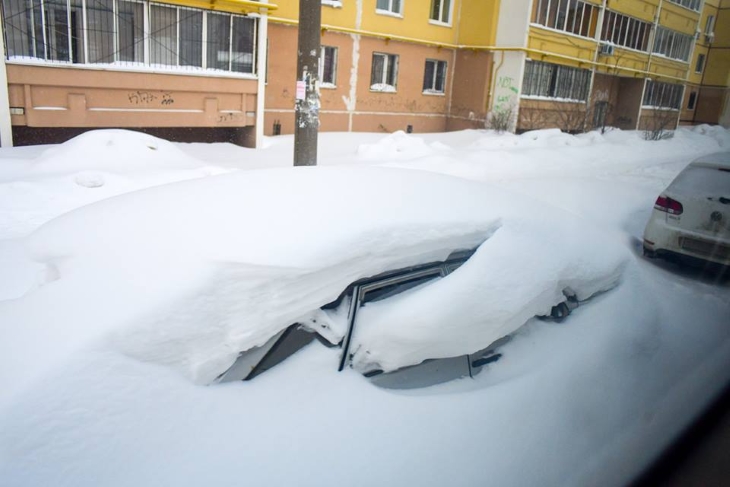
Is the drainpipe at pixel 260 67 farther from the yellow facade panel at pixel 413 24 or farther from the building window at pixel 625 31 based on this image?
the building window at pixel 625 31

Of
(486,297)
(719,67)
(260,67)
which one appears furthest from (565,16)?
(486,297)

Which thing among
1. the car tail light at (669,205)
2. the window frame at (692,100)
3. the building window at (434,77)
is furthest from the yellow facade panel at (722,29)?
the building window at (434,77)

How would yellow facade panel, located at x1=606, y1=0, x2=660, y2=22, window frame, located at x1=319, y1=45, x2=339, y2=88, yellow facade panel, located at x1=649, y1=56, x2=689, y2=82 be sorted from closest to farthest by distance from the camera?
yellow facade panel, located at x1=649, y1=56, x2=689, y2=82 → yellow facade panel, located at x1=606, y1=0, x2=660, y2=22 → window frame, located at x1=319, y1=45, x2=339, y2=88

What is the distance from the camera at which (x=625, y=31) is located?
1762 cm

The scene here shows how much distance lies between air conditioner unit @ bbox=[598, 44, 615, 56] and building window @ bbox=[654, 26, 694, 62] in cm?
504

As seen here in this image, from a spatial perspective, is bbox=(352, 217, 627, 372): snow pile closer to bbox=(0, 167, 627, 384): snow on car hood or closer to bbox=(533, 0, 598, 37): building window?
bbox=(0, 167, 627, 384): snow on car hood

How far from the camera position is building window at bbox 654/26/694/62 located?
9.27 m

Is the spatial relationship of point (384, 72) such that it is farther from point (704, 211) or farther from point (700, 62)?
point (704, 211)

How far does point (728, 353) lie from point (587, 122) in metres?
18.5

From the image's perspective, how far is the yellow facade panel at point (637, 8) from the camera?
13492mm

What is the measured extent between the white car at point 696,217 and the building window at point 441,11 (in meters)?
14.6

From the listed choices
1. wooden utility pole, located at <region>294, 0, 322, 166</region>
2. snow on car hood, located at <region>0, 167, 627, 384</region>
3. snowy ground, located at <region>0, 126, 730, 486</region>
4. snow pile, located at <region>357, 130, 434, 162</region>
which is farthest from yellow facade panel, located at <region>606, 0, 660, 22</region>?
snow on car hood, located at <region>0, 167, 627, 384</region>

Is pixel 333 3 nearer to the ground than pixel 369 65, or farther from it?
farther from it

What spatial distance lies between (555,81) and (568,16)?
221 cm
